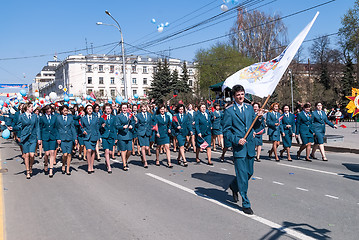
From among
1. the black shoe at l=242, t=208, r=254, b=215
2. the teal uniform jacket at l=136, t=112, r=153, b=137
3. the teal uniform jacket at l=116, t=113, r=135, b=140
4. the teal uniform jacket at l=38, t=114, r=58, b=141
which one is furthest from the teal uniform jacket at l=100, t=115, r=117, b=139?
the black shoe at l=242, t=208, r=254, b=215

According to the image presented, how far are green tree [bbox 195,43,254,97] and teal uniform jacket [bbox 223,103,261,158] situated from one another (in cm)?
4543

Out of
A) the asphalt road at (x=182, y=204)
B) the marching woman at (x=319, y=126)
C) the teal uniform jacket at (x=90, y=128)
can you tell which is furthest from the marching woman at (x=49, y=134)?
the marching woman at (x=319, y=126)

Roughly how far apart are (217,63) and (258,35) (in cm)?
752

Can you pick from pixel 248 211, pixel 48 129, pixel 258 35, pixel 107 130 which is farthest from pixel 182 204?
pixel 258 35

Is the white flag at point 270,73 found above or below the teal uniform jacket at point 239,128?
above

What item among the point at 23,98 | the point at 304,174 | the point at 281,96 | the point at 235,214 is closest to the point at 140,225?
the point at 235,214

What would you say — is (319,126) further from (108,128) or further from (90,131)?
(90,131)

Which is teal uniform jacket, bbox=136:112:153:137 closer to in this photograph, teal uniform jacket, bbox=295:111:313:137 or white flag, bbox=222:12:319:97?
white flag, bbox=222:12:319:97

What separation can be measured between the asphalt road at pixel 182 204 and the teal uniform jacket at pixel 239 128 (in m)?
0.97

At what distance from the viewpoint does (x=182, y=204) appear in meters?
6.13

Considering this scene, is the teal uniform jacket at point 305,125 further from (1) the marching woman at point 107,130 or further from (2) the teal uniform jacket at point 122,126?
(1) the marching woman at point 107,130

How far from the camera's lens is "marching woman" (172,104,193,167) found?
10.3 metres

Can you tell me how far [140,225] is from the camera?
16.7ft

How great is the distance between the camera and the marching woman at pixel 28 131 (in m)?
8.75
